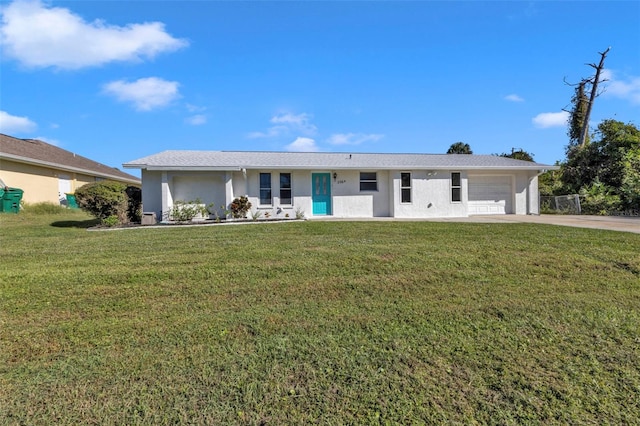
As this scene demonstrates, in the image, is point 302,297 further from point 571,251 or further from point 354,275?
point 571,251

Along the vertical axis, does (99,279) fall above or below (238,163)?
below

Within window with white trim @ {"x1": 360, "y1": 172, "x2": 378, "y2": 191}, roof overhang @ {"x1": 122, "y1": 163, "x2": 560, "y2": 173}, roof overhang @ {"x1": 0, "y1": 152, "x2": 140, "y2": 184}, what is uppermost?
roof overhang @ {"x1": 0, "y1": 152, "x2": 140, "y2": 184}

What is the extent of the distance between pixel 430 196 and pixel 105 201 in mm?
13578

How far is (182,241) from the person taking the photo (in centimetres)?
781

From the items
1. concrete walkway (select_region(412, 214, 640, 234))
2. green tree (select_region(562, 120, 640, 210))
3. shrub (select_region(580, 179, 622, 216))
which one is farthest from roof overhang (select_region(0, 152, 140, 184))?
green tree (select_region(562, 120, 640, 210))

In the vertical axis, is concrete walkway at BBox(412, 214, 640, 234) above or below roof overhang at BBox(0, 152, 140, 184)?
below

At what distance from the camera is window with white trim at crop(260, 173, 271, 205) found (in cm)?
1514

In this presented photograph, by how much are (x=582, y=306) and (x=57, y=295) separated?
663 cm

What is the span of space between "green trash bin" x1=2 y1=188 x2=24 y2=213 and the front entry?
45.4ft

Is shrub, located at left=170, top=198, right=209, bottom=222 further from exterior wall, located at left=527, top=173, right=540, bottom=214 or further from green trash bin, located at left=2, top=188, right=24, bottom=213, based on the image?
exterior wall, located at left=527, top=173, right=540, bottom=214

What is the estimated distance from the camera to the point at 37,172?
60.8 feet

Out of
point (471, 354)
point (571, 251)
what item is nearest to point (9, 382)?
point (471, 354)

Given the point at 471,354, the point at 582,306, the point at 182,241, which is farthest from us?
the point at 182,241

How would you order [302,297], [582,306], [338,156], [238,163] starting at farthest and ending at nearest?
[338,156] < [238,163] < [302,297] < [582,306]
